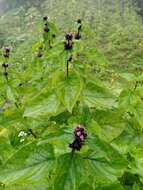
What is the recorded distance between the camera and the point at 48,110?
7.30ft

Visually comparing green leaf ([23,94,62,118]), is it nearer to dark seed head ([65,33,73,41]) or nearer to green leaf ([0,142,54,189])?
dark seed head ([65,33,73,41])

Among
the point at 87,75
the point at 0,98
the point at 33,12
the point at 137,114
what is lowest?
the point at 33,12

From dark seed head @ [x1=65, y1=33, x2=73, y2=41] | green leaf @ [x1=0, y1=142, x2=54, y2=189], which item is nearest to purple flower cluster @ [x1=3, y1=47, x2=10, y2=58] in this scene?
dark seed head @ [x1=65, y1=33, x2=73, y2=41]

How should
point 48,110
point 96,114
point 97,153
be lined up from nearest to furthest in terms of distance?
point 97,153, point 48,110, point 96,114

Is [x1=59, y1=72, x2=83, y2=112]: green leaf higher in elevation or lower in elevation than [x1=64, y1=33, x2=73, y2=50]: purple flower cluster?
lower

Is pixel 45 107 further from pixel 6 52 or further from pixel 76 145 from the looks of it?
pixel 6 52

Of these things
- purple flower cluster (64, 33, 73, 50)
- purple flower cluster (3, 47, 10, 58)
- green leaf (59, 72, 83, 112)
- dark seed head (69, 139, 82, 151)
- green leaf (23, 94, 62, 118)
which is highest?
purple flower cluster (64, 33, 73, 50)

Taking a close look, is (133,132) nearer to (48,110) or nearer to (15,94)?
(48,110)

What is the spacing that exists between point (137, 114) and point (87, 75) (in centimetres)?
32

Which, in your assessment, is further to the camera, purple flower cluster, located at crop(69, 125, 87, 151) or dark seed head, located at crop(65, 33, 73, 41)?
dark seed head, located at crop(65, 33, 73, 41)

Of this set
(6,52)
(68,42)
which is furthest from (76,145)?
(6,52)

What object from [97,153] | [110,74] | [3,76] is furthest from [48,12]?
[97,153]

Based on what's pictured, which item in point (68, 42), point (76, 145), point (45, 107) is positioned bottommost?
point (45, 107)

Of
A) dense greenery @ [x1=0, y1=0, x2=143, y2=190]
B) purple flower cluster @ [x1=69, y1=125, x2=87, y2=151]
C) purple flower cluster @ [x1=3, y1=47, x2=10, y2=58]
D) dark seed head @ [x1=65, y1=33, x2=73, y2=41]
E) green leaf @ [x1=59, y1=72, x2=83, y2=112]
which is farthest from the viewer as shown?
purple flower cluster @ [x1=3, y1=47, x2=10, y2=58]
